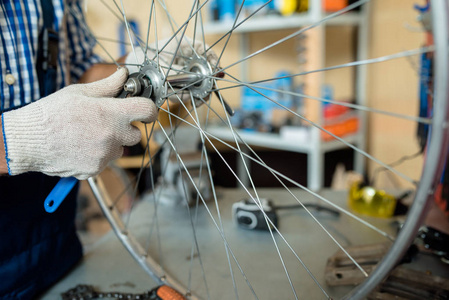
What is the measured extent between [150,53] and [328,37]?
127 centimetres

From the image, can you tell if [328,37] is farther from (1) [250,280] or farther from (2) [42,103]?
(2) [42,103]

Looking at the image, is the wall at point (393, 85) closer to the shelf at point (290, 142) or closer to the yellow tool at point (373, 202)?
the shelf at point (290, 142)

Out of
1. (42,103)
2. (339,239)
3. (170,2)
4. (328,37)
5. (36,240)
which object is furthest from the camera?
(170,2)

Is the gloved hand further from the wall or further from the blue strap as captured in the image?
the wall

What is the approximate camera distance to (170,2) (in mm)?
2191

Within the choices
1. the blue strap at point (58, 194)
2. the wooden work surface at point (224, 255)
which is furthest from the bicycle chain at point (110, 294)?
the blue strap at point (58, 194)

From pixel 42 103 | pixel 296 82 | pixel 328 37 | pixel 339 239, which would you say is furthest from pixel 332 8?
pixel 42 103

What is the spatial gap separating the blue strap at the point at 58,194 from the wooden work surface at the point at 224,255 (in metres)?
0.16

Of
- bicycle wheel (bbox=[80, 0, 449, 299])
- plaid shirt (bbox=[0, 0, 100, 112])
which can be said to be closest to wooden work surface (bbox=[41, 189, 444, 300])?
bicycle wheel (bbox=[80, 0, 449, 299])

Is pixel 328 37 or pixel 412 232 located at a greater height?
pixel 328 37

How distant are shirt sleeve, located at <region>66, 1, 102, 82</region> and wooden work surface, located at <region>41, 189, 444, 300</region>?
33 centimetres

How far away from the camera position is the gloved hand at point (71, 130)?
44 centimetres

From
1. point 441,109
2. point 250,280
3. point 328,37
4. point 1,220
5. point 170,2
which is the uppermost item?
point 170,2

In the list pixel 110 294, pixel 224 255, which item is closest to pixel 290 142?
pixel 224 255
